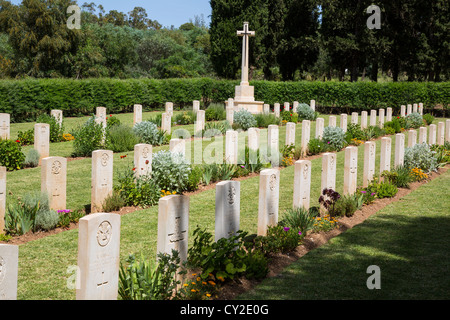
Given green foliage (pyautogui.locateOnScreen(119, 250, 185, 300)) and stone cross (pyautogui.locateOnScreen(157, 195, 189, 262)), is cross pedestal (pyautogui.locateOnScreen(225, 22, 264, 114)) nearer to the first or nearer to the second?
stone cross (pyautogui.locateOnScreen(157, 195, 189, 262))

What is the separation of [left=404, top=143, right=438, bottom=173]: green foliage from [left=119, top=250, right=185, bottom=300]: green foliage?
9034mm

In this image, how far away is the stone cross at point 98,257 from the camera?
14.8 feet

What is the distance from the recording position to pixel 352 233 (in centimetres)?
811

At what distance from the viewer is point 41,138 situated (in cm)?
1383

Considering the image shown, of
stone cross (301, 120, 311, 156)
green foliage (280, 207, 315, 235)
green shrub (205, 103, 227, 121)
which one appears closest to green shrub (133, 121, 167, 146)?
stone cross (301, 120, 311, 156)

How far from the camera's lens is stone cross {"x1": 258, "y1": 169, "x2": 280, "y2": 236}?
7.34 metres

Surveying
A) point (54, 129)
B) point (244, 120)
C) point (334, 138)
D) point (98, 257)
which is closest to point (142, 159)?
point (98, 257)

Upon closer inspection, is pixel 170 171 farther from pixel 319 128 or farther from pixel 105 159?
pixel 319 128

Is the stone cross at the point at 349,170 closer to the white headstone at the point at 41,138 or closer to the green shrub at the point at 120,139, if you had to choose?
the green shrub at the point at 120,139

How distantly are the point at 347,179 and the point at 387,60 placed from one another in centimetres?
3231

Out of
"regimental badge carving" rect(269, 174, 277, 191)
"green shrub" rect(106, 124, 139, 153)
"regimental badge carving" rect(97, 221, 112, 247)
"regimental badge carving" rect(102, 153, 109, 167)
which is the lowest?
"regimental badge carving" rect(97, 221, 112, 247)

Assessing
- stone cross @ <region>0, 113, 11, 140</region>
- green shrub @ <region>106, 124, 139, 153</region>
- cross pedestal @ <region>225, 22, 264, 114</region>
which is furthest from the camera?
cross pedestal @ <region>225, 22, 264, 114</region>
